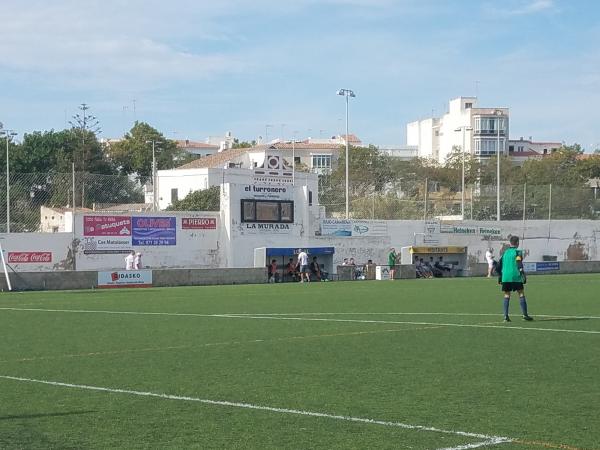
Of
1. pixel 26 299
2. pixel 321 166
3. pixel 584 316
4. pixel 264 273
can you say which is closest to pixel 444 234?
pixel 264 273

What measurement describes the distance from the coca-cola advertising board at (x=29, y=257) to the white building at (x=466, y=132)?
310ft

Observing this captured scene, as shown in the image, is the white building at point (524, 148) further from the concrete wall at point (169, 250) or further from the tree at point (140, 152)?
the concrete wall at point (169, 250)

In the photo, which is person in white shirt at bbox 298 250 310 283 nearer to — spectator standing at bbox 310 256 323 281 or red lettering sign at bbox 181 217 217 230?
spectator standing at bbox 310 256 323 281

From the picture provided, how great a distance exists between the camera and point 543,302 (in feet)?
88.7

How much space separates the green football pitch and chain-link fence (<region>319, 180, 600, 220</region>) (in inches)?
1778

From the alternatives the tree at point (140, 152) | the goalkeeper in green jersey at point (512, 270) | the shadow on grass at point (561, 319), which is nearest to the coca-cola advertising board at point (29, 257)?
the shadow on grass at point (561, 319)

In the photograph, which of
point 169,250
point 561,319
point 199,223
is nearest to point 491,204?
point 199,223

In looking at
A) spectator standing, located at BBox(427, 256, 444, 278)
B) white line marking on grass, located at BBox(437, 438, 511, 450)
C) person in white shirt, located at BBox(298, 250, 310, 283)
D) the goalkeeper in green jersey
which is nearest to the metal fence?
spectator standing, located at BBox(427, 256, 444, 278)

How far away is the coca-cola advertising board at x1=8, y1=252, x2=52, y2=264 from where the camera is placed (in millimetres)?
47531

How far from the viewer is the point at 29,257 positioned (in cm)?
4838

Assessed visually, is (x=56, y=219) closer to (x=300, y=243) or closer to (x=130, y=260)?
(x=130, y=260)

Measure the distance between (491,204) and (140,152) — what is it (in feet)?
194

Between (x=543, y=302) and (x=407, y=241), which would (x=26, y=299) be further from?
(x=407, y=241)

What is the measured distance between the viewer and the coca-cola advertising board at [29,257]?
47.5 metres
